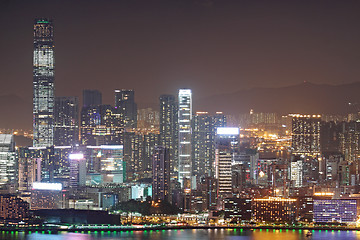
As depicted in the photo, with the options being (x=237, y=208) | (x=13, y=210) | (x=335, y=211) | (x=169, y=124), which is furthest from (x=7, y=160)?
(x=335, y=211)

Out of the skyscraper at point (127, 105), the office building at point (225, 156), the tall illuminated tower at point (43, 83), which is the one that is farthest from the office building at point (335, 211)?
the tall illuminated tower at point (43, 83)

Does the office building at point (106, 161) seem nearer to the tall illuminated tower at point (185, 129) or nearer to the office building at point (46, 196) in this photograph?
the tall illuminated tower at point (185, 129)

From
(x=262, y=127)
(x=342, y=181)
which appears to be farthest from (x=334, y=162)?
(x=262, y=127)

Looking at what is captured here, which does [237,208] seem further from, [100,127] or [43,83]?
[43,83]

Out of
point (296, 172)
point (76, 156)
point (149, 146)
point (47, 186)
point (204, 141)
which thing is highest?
point (204, 141)

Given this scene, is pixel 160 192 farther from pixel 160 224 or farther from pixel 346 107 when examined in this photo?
pixel 346 107

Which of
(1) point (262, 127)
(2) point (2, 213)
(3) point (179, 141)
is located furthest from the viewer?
(1) point (262, 127)
